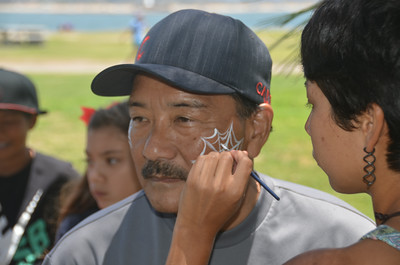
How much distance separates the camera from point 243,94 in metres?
2.27

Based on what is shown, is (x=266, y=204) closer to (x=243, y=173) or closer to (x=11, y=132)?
(x=243, y=173)

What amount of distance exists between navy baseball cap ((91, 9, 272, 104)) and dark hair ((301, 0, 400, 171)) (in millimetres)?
564

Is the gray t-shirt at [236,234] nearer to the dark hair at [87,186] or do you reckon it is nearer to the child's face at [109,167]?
the child's face at [109,167]

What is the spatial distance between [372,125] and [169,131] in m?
0.88

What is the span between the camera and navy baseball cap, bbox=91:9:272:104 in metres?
2.16

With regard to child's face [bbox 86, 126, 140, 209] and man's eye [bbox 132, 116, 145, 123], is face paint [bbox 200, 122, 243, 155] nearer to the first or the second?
man's eye [bbox 132, 116, 145, 123]

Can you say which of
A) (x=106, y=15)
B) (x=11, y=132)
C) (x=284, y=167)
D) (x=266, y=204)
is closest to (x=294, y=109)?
(x=284, y=167)

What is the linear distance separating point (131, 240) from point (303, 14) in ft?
4.96

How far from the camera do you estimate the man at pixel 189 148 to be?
215 centimetres

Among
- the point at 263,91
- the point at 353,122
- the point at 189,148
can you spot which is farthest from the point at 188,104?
the point at 353,122

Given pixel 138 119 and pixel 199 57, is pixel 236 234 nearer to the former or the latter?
pixel 138 119

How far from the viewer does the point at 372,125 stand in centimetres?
159

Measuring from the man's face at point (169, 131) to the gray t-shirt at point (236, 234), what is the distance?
167 millimetres

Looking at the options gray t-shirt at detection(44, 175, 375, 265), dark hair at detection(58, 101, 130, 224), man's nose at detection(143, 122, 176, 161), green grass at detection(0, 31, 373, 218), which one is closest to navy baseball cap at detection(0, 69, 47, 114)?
dark hair at detection(58, 101, 130, 224)
